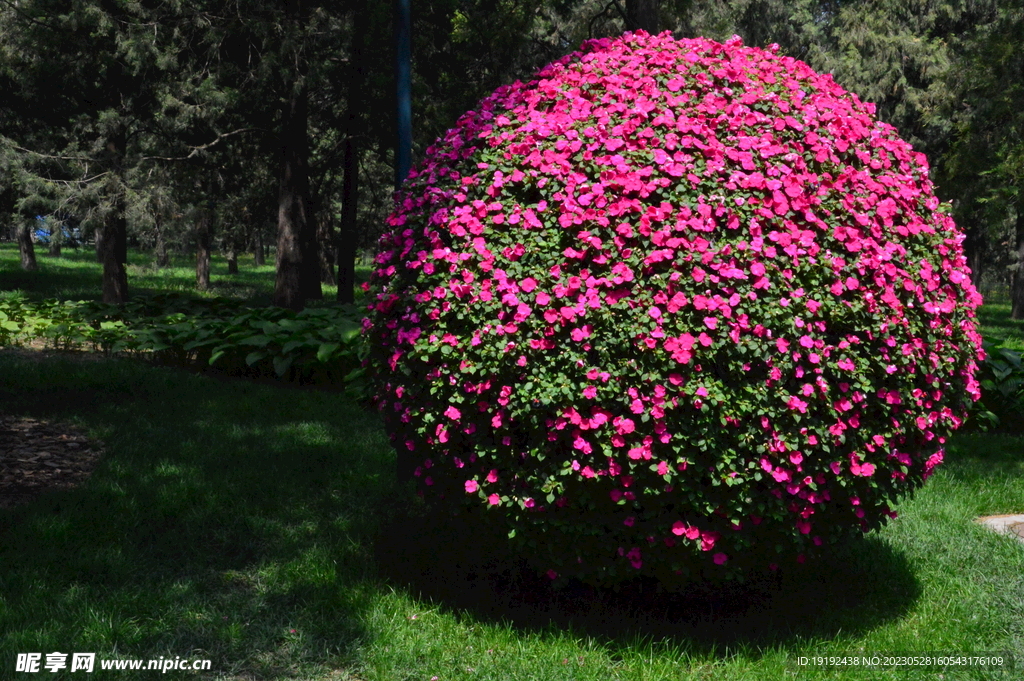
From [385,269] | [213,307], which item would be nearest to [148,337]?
[213,307]

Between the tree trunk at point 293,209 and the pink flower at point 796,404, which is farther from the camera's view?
the tree trunk at point 293,209

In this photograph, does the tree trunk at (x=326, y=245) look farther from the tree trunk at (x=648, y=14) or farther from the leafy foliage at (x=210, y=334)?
the tree trunk at (x=648, y=14)

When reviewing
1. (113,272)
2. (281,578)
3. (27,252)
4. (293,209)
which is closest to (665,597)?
(281,578)

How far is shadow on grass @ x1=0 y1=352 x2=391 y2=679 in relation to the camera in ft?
12.8

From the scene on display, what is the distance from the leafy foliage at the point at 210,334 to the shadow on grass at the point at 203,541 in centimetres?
130

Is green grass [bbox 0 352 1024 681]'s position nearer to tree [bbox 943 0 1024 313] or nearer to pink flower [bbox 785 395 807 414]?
pink flower [bbox 785 395 807 414]

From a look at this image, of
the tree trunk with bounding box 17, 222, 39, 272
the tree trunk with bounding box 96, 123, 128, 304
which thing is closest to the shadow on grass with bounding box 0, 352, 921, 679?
the tree trunk with bounding box 96, 123, 128, 304

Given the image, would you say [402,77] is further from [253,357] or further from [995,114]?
[995,114]

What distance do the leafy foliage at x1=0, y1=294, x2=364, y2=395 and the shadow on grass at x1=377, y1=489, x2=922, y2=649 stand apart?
3436mm

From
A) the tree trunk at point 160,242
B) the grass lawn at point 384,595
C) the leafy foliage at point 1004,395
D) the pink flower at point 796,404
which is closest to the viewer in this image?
the pink flower at point 796,404

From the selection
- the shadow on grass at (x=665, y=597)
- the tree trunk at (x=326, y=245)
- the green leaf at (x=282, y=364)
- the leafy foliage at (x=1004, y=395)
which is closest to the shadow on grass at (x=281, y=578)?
the shadow on grass at (x=665, y=597)

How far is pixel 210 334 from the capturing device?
10.2 meters

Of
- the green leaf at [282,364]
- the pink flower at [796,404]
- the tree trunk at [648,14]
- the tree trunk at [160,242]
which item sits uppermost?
the tree trunk at [648,14]

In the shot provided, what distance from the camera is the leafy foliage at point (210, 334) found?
938cm
